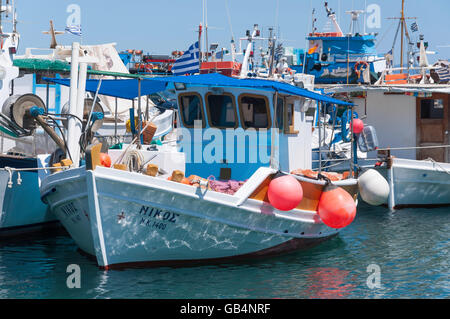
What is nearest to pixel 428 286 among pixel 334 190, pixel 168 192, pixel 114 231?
pixel 334 190

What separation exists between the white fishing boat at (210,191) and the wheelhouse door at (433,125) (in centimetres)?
705

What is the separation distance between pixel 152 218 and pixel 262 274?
2.10 m

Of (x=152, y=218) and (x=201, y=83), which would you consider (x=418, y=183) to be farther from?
(x=152, y=218)

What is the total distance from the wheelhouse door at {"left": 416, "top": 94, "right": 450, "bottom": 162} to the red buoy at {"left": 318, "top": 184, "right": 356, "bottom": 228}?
9.09m

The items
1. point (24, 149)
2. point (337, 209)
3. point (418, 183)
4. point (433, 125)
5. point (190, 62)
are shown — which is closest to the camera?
point (337, 209)

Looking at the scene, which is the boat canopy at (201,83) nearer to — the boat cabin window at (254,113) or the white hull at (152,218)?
the boat cabin window at (254,113)

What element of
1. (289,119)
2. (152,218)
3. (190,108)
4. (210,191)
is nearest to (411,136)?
(289,119)

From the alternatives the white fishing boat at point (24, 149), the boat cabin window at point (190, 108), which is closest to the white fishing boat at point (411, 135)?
the boat cabin window at point (190, 108)

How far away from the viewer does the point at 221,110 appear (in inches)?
486

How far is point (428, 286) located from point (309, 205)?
255cm

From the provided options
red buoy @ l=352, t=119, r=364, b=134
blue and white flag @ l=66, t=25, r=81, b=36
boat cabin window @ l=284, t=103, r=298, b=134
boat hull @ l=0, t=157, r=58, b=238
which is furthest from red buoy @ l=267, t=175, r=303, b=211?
blue and white flag @ l=66, t=25, r=81, b=36

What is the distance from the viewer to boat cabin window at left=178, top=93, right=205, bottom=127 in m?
12.5

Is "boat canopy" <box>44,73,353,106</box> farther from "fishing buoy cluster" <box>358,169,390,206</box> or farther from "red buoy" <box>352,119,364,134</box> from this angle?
"red buoy" <box>352,119,364,134</box>

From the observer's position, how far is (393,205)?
1805 centimetres
